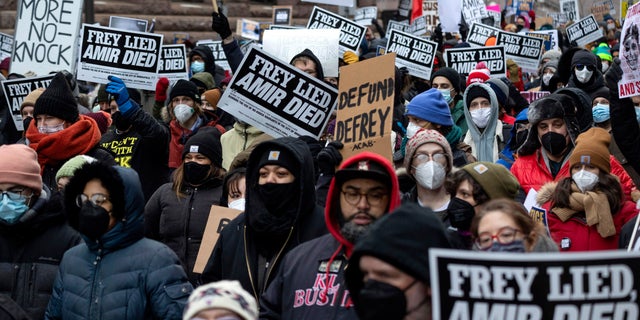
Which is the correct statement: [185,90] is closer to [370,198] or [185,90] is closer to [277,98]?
[277,98]

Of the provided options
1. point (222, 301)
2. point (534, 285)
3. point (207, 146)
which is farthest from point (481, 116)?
point (534, 285)

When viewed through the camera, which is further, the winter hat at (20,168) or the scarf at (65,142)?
the scarf at (65,142)

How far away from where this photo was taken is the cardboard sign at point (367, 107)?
6523 millimetres

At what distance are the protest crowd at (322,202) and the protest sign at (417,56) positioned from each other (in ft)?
8.48

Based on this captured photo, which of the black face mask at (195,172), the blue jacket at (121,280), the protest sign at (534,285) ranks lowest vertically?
the black face mask at (195,172)

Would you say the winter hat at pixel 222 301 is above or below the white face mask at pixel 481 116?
above

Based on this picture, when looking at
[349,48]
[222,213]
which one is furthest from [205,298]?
[349,48]

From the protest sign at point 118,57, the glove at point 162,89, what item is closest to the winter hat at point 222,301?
the protest sign at point 118,57

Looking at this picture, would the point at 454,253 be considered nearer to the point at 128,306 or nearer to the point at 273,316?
the point at 273,316

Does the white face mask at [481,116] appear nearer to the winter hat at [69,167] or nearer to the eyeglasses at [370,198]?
the winter hat at [69,167]

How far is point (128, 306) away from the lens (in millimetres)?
4816

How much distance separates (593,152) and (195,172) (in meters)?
2.33

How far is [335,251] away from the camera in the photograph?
459cm

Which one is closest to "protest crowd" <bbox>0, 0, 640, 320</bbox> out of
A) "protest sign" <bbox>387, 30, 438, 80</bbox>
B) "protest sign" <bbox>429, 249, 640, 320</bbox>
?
"protest sign" <bbox>429, 249, 640, 320</bbox>
